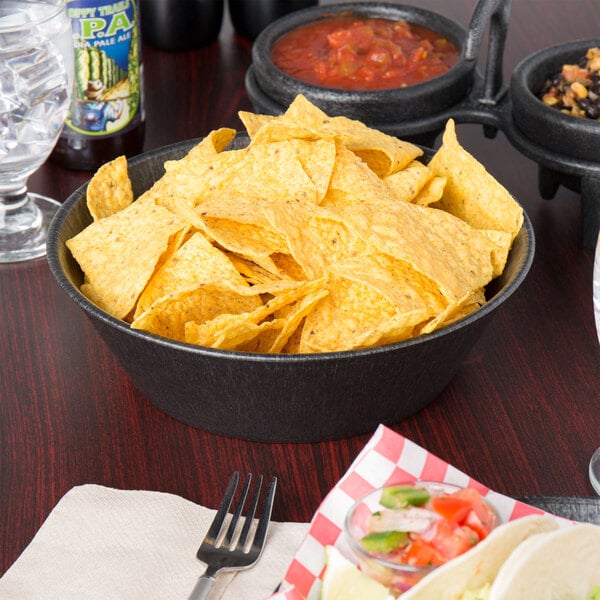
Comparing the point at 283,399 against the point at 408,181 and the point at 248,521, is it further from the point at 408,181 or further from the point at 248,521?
the point at 408,181

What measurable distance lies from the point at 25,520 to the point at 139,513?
0.44 feet

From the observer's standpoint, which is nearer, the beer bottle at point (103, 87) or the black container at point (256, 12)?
the beer bottle at point (103, 87)

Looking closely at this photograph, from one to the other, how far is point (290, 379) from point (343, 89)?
708 millimetres

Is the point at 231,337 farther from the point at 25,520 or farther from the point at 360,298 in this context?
the point at 25,520

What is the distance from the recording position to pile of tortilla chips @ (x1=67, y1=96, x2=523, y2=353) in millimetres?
1285

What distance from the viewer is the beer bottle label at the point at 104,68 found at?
Answer: 1.76 m

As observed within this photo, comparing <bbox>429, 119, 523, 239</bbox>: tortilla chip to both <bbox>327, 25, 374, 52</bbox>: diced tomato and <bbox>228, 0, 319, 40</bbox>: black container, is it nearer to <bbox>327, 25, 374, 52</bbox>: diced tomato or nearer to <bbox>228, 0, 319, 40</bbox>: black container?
<bbox>327, 25, 374, 52</bbox>: diced tomato

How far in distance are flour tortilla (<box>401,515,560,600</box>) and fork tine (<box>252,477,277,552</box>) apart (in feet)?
0.93

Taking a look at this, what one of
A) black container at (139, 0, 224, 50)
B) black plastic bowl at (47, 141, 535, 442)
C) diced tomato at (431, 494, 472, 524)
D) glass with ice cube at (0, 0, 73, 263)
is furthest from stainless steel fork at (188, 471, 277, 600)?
black container at (139, 0, 224, 50)

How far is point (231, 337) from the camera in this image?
123 cm

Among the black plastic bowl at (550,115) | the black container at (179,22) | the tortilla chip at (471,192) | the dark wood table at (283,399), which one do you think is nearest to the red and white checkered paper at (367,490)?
the dark wood table at (283,399)

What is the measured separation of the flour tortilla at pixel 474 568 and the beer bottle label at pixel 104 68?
1177 mm

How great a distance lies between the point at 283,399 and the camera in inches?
49.0

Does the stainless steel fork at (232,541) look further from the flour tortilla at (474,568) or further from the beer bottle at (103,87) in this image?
the beer bottle at (103,87)
